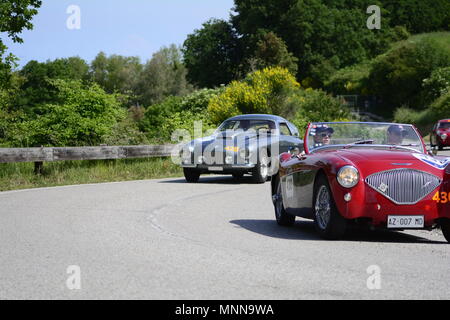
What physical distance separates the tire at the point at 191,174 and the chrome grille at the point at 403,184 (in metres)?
10.9

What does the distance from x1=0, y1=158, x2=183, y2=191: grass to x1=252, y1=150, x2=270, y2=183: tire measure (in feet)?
12.5

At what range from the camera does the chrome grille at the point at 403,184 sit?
891 centimetres

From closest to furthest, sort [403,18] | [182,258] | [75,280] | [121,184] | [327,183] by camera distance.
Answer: [75,280]
[182,258]
[327,183]
[121,184]
[403,18]

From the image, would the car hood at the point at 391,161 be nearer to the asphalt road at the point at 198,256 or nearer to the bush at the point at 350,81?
the asphalt road at the point at 198,256

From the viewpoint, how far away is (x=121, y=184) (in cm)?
1927

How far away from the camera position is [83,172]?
21.1m

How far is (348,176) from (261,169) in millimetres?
10581

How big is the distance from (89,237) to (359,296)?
14.8 feet

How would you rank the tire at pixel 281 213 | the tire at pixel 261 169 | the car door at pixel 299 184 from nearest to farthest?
the car door at pixel 299 184
the tire at pixel 281 213
the tire at pixel 261 169

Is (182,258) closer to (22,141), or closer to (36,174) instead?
(36,174)

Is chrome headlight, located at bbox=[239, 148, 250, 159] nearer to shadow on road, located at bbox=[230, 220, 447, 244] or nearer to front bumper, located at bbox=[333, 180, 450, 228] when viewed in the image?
shadow on road, located at bbox=[230, 220, 447, 244]

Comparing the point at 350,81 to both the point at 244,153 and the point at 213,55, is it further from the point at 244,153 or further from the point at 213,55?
the point at 244,153

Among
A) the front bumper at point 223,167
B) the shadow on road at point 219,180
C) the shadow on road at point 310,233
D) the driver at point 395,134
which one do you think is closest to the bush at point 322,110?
the shadow on road at point 219,180

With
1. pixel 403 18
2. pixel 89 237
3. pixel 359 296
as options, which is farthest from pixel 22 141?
pixel 403 18
